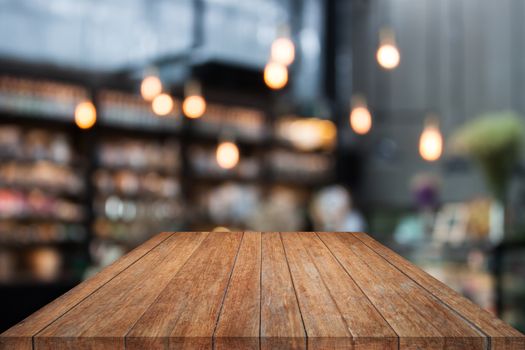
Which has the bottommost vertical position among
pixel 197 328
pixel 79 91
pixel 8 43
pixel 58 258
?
pixel 58 258

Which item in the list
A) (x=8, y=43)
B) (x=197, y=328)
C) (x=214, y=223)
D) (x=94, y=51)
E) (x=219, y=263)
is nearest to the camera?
(x=197, y=328)

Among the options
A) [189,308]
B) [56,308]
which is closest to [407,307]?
[189,308]

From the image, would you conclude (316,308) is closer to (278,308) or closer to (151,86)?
(278,308)

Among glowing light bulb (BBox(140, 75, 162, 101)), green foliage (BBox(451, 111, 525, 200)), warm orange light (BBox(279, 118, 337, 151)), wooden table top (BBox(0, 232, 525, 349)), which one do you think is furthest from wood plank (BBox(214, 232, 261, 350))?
warm orange light (BBox(279, 118, 337, 151))

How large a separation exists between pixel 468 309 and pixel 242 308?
0.35 meters

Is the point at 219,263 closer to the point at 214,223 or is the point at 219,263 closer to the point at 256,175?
the point at 214,223

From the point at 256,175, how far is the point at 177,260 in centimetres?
719

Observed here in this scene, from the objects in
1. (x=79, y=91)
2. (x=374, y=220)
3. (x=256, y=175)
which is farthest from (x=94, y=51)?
(x=374, y=220)

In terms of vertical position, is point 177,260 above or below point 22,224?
above

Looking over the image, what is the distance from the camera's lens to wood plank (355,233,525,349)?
3.12 feet

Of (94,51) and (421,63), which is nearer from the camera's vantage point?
(94,51)

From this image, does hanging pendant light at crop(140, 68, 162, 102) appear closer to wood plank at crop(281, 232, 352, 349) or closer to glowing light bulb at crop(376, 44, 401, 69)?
glowing light bulb at crop(376, 44, 401, 69)

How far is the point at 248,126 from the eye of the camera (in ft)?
27.9

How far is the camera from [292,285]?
1.12 m
